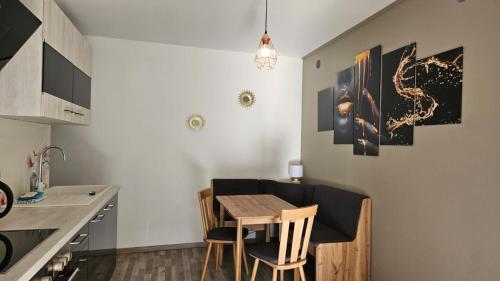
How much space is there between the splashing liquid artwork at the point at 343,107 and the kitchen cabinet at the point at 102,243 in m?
2.47

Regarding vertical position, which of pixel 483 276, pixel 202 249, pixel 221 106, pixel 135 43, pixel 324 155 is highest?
pixel 135 43

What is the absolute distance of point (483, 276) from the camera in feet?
5.77

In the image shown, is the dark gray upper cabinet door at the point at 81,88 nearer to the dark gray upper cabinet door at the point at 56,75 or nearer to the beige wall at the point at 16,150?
the dark gray upper cabinet door at the point at 56,75

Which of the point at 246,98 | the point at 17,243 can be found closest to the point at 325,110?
the point at 246,98

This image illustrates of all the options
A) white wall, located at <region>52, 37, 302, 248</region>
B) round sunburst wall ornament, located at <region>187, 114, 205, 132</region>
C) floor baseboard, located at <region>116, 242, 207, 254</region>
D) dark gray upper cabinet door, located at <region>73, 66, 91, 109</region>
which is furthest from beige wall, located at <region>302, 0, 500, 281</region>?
dark gray upper cabinet door, located at <region>73, 66, 91, 109</region>

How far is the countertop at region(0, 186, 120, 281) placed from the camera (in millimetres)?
1130

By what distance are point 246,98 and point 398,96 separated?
2078mm

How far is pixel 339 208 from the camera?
2.87 meters

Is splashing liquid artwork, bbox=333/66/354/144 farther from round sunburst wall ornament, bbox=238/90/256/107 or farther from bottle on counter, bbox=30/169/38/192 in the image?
bottle on counter, bbox=30/169/38/192

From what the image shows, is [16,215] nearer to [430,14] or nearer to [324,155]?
[324,155]

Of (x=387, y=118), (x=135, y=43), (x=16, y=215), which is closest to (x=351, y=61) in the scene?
(x=387, y=118)

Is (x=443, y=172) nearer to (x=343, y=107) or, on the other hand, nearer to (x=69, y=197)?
(x=343, y=107)

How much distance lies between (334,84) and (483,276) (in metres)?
2.28

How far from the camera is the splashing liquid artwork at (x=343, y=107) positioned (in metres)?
3.06
